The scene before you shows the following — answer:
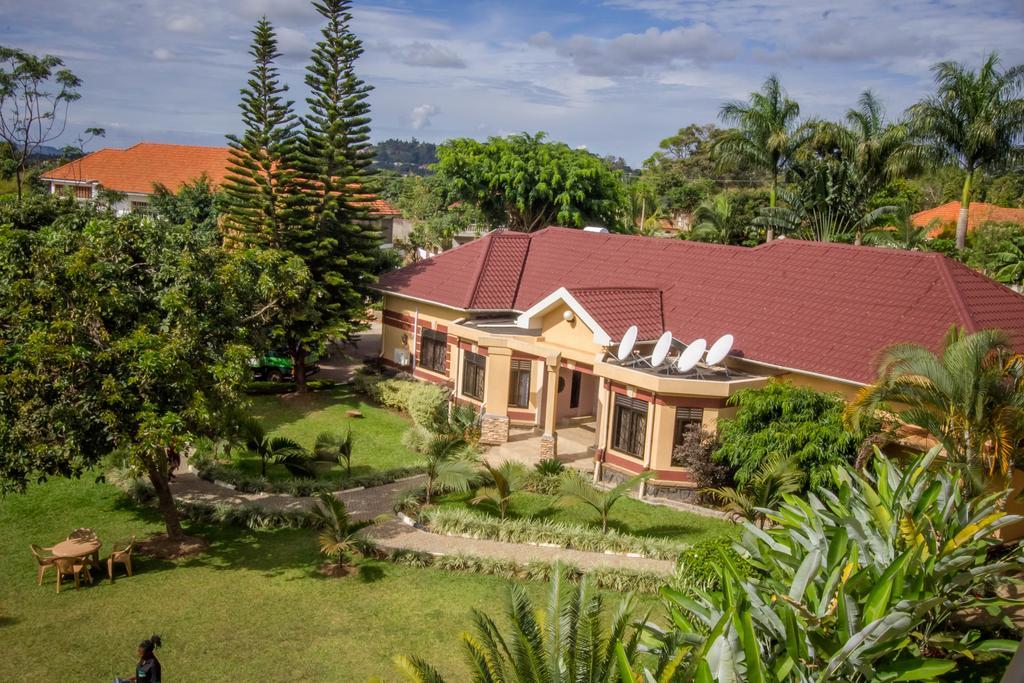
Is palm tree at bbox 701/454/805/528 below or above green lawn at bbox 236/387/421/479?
above

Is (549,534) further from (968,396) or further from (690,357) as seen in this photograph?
(968,396)

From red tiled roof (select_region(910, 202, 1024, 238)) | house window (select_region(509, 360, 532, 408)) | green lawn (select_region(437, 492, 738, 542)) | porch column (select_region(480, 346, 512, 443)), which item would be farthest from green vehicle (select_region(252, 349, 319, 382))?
red tiled roof (select_region(910, 202, 1024, 238))

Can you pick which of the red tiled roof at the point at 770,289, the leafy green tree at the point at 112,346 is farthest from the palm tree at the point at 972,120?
the leafy green tree at the point at 112,346

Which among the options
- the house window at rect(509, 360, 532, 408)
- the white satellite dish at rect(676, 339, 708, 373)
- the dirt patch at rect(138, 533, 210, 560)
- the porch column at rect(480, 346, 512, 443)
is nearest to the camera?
the dirt patch at rect(138, 533, 210, 560)

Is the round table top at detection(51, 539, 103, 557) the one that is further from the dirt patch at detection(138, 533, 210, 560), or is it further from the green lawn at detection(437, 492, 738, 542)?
the green lawn at detection(437, 492, 738, 542)

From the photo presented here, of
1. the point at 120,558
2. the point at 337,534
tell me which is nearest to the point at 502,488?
the point at 337,534

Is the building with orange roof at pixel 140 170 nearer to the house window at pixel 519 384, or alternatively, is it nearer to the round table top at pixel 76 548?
the house window at pixel 519 384
